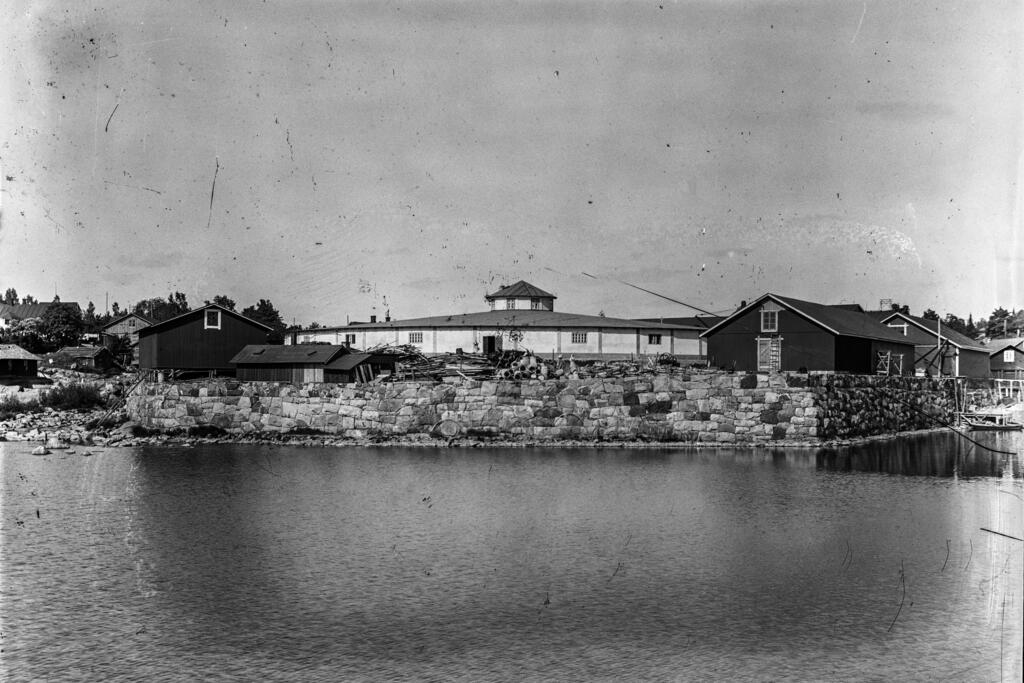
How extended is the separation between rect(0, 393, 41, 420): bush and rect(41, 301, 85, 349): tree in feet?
90.7

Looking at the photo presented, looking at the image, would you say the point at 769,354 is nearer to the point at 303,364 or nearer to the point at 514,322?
the point at 514,322

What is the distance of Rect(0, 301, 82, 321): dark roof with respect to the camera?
6694 cm

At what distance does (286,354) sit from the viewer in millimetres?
46188

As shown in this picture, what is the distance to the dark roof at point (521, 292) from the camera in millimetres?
66125

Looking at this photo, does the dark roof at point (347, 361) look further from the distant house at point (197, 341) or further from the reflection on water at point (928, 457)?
the reflection on water at point (928, 457)

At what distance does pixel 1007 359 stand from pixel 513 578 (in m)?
78.9

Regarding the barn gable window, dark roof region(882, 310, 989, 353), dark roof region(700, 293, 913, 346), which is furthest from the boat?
the barn gable window

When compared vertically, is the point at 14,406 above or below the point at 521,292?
below

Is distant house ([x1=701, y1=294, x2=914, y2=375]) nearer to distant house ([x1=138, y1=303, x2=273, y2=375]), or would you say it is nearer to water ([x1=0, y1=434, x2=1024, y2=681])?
water ([x1=0, y1=434, x2=1024, y2=681])

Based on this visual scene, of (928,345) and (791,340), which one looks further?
(928,345)

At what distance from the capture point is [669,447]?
36.2 m

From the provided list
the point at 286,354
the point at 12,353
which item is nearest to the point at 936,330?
the point at 286,354

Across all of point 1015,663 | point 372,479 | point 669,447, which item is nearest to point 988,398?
point 669,447

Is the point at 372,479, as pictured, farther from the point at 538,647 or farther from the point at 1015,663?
the point at 1015,663
